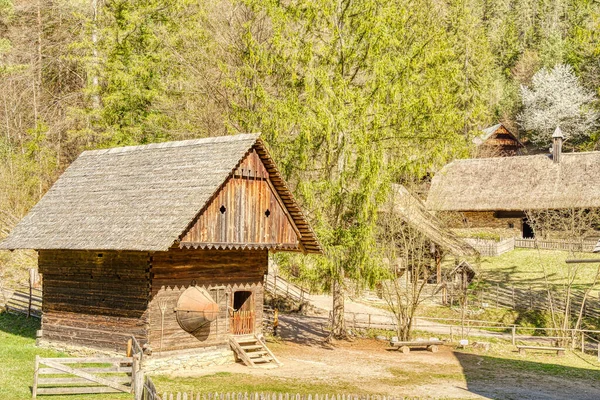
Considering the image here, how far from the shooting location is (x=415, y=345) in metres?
28.0

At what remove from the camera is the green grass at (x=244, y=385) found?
63.6ft

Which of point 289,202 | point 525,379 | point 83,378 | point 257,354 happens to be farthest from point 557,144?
point 83,378

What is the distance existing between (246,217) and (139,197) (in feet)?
11.6

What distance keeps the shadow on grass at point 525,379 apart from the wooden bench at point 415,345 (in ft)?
2.95

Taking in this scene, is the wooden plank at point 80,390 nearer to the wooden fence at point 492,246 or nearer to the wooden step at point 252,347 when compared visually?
the wooden step at point 252,347

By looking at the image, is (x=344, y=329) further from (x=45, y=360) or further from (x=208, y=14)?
(x=208, y=14)

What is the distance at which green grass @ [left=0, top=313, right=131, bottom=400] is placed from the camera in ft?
59.1

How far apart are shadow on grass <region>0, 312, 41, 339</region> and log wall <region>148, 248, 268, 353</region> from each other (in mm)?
7788

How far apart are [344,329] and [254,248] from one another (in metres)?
8.01

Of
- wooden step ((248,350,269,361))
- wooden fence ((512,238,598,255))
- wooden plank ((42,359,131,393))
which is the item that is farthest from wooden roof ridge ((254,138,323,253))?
wooden fence ((512,238,598,255))

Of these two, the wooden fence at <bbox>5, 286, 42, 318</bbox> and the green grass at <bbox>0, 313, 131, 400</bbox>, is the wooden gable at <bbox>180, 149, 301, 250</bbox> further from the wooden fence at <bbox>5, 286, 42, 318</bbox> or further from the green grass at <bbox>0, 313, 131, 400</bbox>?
the wooden fence at <bbox>5, 286, 42, 318</bbox>

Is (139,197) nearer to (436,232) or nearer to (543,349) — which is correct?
(543,349)

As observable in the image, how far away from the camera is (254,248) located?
23.8 metres

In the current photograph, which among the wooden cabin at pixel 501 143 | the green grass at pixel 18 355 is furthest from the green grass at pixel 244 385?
the wooden cabin at pixel 501 143
